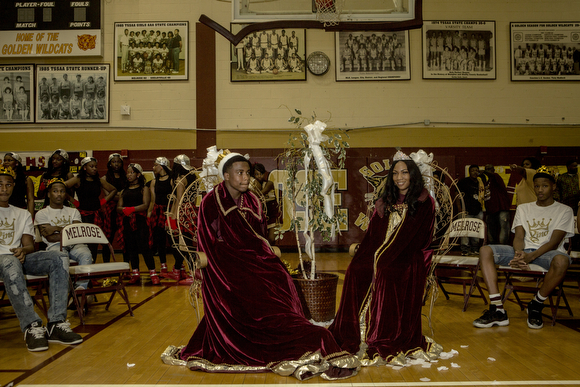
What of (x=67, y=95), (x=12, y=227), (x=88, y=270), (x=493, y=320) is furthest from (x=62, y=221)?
(x=67, y=95)

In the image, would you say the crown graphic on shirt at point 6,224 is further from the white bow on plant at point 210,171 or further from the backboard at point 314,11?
the backboard at point 314,11

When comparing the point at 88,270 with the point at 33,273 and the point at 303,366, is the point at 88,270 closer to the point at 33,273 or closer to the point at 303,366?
the point at 33,273

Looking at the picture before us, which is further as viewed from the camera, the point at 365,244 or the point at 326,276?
the point at 326,276

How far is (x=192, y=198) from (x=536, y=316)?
3.33m

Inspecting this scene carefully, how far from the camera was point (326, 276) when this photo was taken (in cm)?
424

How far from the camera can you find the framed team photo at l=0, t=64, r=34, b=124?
9.66 metres

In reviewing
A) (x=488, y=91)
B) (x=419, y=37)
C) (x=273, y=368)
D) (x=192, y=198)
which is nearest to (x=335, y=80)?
(x=419, y=37)

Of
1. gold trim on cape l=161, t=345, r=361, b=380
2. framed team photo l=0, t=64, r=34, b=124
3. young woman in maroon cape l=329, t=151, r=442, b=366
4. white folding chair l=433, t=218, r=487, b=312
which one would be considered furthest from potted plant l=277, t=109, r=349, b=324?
framed team photo l=0, t=64, r=34, b=124

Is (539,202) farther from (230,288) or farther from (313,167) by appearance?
(230,288)

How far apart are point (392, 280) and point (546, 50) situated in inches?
329

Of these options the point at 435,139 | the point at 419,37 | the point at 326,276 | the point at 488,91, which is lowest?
the point at 326,276

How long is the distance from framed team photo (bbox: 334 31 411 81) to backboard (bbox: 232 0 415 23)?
430 centimetres

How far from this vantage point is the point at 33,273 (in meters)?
3.90

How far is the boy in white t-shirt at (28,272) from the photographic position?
3.60 meters
